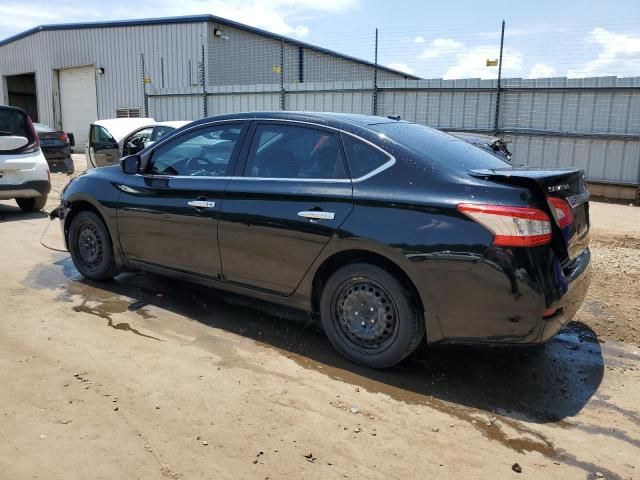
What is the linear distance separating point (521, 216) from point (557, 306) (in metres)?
0.60

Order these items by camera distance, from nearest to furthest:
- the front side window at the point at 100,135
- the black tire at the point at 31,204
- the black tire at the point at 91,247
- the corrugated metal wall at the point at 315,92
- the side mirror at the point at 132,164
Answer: the side mirror at the point at 132,164 → the black tire at the point at 91,247 → the black tire at the point at 31,204 → the corrugated metal wall at the point at 315,92 → the front side window at the point at 100,135

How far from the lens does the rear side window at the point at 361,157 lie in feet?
12.3

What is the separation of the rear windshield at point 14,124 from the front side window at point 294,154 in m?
6.34

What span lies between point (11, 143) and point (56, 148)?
269 inches

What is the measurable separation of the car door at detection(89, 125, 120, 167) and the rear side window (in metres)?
9.31

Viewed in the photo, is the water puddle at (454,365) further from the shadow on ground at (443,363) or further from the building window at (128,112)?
the building window at (128,112)

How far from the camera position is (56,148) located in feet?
49.5

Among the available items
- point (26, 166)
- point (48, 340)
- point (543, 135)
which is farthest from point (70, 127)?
point (48, 340)

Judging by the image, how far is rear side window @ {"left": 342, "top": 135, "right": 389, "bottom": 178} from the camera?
3.76 metres

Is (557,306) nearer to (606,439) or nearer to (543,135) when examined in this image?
(606,439)

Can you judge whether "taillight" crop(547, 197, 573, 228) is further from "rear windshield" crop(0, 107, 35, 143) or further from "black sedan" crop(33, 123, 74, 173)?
"black sedan" crop(33, 123, 74, 173)

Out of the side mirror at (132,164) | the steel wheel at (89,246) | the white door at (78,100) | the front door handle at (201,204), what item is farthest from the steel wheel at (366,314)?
the white door at (78,100)

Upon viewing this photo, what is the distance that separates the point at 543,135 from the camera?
1287cm

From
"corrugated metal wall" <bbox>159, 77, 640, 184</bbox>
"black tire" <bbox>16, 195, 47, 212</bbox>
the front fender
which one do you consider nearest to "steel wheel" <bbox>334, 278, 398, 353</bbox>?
the front fender
